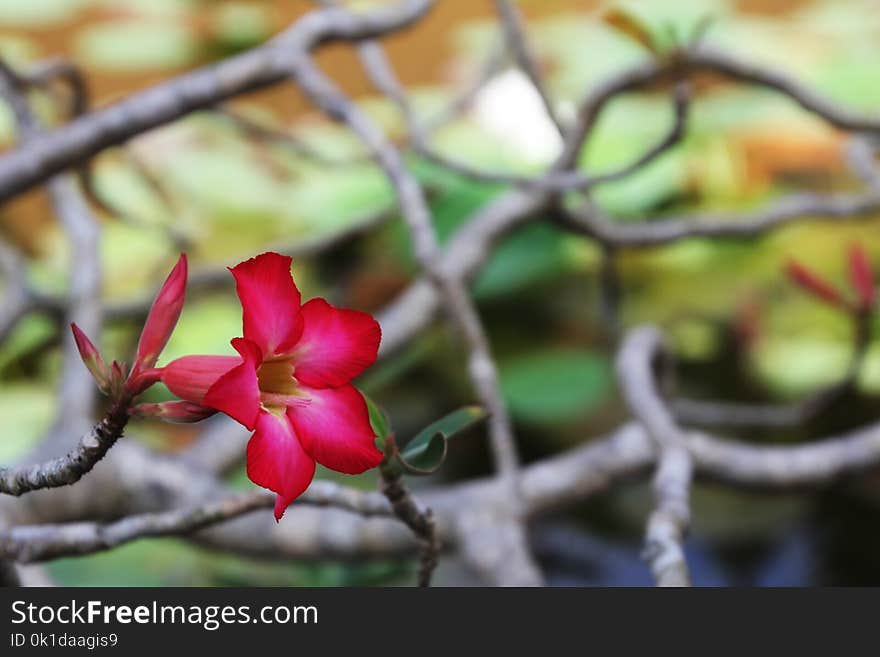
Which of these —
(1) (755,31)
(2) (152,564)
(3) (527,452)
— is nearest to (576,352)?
(3) (527,452)

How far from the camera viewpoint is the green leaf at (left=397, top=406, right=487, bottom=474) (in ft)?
1.01

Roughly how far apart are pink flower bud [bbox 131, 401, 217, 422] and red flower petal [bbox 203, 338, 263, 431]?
0.02 metres

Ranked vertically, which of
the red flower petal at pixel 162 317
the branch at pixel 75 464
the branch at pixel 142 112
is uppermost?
the branch at pixel 142 112

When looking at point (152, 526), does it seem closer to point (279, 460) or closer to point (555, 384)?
point (279, 460)

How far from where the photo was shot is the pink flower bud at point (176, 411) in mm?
246

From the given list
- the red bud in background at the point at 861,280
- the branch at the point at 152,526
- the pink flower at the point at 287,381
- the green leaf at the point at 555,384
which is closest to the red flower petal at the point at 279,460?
the pink flower at the point at 287,381

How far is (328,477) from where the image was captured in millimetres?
844

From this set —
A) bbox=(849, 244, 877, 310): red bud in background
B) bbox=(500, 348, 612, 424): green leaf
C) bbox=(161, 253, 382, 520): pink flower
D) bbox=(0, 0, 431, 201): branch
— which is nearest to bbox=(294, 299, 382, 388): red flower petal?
bbox=(161, 253, 382, 520): pink flower

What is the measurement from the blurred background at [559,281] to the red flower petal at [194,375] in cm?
45

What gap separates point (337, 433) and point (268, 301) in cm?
4

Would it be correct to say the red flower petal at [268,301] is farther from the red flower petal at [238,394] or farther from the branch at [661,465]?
the branch at [661,465]

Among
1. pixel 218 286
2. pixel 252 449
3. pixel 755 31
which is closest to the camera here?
pixel 252 449
